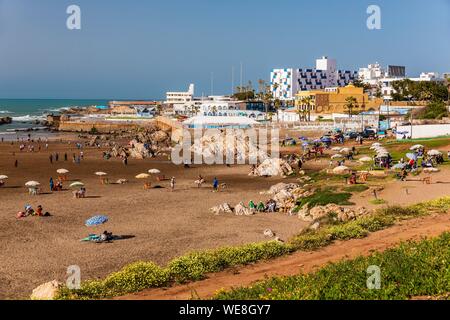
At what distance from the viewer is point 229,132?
6862 centimetres

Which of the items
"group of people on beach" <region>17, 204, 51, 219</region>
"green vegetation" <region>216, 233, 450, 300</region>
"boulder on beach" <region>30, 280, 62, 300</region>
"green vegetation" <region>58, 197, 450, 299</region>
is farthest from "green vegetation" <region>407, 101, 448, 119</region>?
"boulder on beach" <region>30, 280, 62, 300</region>

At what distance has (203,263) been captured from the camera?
15.9 metres

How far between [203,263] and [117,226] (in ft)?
40.5

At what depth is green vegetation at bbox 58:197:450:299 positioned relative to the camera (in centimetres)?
1404

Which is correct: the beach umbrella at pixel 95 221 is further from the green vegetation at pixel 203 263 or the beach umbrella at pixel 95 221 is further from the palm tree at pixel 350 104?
the palm tree at pixel 350 104

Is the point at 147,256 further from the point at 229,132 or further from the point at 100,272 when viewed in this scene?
the point at 229,132

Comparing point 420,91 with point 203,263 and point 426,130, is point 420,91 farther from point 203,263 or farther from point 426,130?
point 203,263

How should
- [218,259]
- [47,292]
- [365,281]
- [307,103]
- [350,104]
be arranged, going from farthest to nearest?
[307,103] → [350,104] → [218,259] → [47,292] → [365,281]

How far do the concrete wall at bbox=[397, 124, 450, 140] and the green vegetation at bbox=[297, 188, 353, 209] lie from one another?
29.9 meters

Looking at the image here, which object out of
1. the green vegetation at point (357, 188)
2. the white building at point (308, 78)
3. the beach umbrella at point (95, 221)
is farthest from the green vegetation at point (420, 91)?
the beach umbrella at point (95, 221)

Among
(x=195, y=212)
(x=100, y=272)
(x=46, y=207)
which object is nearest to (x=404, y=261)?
(x=100, y=272)

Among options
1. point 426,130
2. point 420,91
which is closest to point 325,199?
point 426,130

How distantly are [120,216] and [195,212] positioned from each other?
176 inches

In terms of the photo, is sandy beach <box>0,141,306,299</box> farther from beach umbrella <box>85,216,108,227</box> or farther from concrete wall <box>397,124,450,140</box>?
concrete wall <box>397,124,450,140</box>
